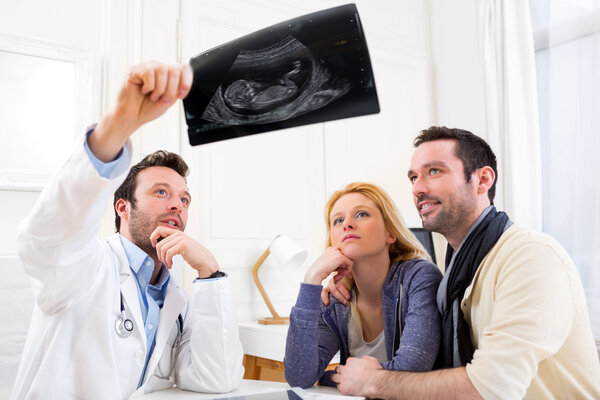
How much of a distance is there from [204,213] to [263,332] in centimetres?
71

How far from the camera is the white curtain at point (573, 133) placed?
2.83 meters

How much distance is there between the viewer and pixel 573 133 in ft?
9.67

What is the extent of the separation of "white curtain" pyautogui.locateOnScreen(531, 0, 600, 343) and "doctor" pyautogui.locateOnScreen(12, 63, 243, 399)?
2.08m

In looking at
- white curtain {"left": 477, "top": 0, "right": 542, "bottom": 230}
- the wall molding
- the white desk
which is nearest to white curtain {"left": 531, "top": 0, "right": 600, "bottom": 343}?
white curtain {"left": 477, "top": 0, "right": 542, "bottom": 230}

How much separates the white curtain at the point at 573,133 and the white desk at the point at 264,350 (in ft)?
4.69

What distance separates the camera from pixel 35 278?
119 centimetres

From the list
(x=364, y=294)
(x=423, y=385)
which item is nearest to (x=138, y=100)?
(x=423, y=385)

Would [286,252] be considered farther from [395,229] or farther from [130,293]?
[130,293]

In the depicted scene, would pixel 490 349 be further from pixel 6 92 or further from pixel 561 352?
pixel 6 92

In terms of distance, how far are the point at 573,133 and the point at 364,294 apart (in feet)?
6.38

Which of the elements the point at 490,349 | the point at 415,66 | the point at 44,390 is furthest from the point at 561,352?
the point at 415,66

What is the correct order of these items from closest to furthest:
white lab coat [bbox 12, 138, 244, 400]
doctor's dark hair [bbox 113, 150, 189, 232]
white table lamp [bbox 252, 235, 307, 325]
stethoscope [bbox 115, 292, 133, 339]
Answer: white lab coat [bbox 12, 138, 244, 400] < stethoscope [bbox 115, 292, 133, 339] < doctor's dark hair [bbox 113, 150, 189, 232] < white table lamp [bbox 252, 235, 307, 325]

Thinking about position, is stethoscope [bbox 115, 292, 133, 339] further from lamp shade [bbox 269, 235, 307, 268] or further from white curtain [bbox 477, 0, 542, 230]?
white curtain [bbox 477, 0, 542, 230]

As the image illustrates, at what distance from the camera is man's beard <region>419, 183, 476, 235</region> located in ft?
4.99
